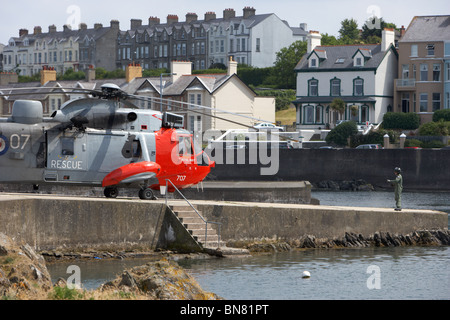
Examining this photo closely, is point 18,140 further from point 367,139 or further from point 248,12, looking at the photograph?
point 248,12

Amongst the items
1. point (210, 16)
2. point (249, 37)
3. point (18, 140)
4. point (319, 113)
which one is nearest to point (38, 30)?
point (210, 16)

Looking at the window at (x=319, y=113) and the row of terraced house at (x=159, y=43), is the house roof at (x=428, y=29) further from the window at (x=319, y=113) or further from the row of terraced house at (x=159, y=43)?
the row of terraced house at (x=159, y=43)

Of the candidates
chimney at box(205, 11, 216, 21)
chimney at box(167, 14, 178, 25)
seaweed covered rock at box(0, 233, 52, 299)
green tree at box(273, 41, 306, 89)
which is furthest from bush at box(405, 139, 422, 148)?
chimney at box(167, 14, 178, 25)

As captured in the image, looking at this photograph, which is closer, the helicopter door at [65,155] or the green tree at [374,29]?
the helicopter door at [65,155]

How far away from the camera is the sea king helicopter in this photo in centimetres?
2681

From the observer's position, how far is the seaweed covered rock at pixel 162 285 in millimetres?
17141

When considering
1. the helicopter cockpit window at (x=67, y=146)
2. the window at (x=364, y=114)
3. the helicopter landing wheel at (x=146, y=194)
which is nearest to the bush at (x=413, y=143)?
the window at (x=364, y=114)

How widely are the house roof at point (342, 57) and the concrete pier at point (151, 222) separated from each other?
58.8 meters

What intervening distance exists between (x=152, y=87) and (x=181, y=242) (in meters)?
58.1

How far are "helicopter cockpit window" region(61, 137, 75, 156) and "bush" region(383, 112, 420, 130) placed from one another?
58.7 metres

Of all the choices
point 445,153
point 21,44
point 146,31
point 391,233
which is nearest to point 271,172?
point 445,153

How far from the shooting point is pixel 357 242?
30.0 m

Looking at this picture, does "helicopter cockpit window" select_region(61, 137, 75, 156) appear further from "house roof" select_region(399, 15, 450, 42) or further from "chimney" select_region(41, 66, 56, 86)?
"chimney" select_region(41, 66, 56, 86)

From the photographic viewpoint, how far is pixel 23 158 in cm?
2672
